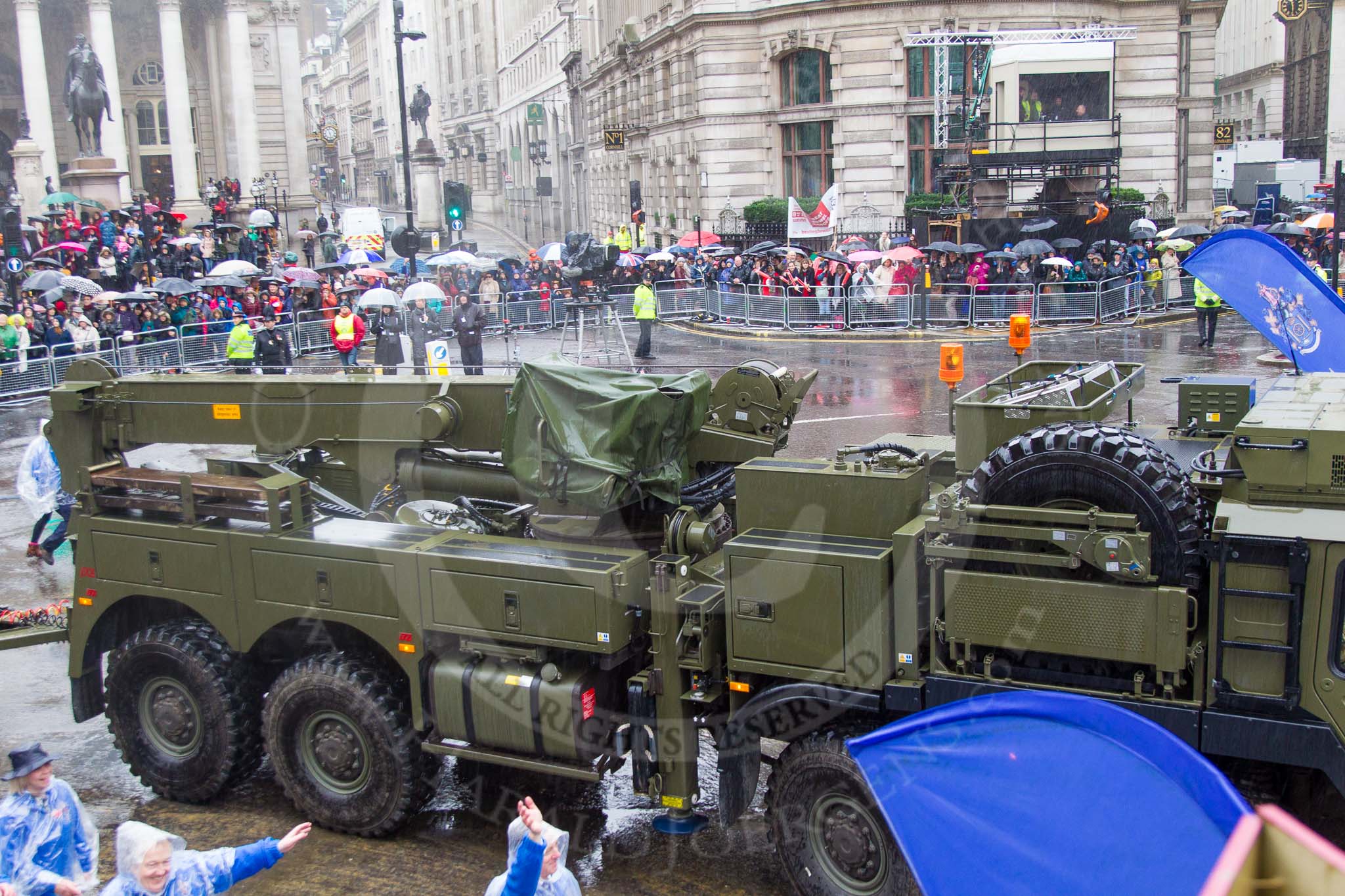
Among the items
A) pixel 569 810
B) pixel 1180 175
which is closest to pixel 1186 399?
pixel 569 810

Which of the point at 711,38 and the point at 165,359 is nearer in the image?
the point at 165,359

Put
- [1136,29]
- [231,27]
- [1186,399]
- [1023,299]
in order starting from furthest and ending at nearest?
[231,27]
[1136,29]
[1023,299]
[1186,399]

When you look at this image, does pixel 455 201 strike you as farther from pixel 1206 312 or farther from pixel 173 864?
pixel 173 864

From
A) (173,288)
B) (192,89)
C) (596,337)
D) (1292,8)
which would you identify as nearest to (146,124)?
(192,89)

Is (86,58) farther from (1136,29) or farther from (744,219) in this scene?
(1136,29)

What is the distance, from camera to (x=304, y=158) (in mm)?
63844

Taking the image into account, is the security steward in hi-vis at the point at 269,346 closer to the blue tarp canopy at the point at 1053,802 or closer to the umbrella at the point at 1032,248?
the umbrella at the point at 1032,248

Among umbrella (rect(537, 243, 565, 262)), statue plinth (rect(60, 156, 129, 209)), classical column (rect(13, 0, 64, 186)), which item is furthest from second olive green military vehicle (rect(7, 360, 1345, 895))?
classical column (rect(13, 0, 64, 186))

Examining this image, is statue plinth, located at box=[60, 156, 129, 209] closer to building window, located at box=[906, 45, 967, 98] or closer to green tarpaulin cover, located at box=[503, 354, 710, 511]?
building window, located at box=[906, 45, 967, 98]

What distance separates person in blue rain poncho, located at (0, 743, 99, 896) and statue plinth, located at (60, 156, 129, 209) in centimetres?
4433

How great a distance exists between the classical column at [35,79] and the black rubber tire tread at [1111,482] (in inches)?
2169

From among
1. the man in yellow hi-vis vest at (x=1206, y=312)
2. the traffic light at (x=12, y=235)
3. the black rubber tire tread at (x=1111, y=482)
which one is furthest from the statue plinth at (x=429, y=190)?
the black rubber tire tread at (x=1111, y=482)

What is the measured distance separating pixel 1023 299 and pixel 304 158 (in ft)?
147

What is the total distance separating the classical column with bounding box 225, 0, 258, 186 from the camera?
58125mm
